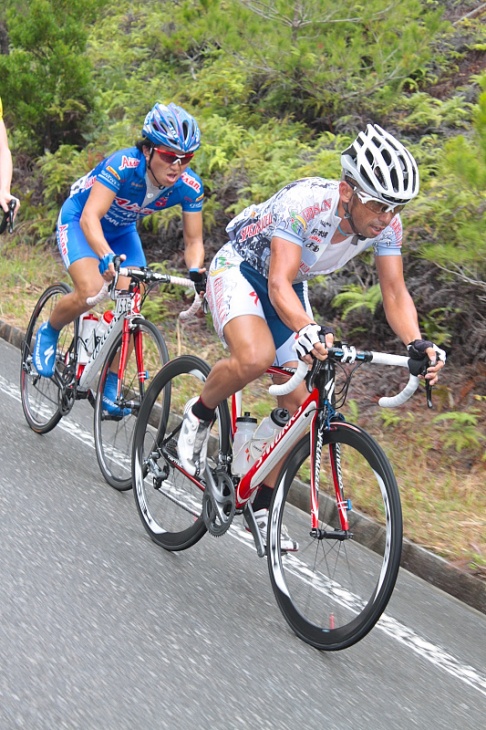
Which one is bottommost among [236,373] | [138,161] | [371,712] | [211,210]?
[211,210]

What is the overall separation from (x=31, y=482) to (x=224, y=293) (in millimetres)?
1870

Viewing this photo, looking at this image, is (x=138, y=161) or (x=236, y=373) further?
(x=138, y=161)

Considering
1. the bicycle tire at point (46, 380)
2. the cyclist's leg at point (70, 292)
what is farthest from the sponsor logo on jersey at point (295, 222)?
the bicycle tire at point (46, 380)

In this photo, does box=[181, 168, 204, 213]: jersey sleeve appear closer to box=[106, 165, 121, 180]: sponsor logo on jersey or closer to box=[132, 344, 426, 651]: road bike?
box=[106, 165, 121, 180]: sponsor logo on jersey

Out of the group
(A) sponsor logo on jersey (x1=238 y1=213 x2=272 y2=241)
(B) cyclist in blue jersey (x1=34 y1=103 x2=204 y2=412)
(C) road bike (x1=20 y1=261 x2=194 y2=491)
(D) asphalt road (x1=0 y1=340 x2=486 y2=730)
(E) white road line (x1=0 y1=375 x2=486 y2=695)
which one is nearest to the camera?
(D) asphalt road (x1=0 y1=340 x2=486 y2=730)

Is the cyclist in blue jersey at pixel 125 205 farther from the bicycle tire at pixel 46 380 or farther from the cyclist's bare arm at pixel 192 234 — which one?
the bicycle tire at pixel 46 380

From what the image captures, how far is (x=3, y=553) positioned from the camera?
4.69 meters

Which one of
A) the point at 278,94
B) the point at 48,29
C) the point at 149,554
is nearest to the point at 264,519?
the point at 149,554

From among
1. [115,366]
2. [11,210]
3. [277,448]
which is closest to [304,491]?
[277,448]

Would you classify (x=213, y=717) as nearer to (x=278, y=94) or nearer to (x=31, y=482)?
(x=31, y=482)

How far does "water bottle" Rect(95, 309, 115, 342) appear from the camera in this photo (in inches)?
247

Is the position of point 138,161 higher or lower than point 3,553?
higher

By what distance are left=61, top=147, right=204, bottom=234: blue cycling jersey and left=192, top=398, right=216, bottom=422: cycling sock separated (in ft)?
5.51

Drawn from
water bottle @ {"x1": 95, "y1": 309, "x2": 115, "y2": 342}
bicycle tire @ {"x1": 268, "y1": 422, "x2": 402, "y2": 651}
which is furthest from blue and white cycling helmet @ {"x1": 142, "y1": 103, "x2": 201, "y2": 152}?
bicycle tire @ {"x1": 268, "y1": 422, "x2": 402, "y2": 651}
